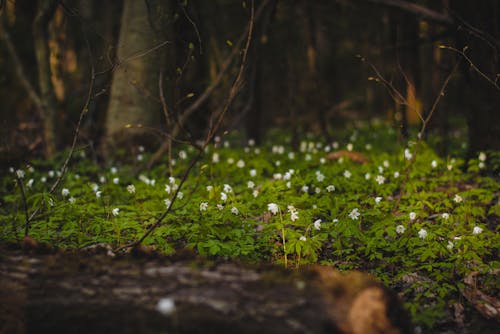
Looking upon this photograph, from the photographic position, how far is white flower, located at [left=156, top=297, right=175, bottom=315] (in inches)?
66.3

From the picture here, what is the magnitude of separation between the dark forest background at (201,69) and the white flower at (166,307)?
142cm

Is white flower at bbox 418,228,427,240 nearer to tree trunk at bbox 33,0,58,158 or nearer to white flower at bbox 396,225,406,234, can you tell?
white flower at bbox 396,225,406,234

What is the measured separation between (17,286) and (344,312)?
1654mm

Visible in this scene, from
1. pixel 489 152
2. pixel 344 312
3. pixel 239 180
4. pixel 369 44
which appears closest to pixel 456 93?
pixel 369 44

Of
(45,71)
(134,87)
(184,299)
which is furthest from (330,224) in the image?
(45,71)

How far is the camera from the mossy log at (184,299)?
Result: 67.1 inches

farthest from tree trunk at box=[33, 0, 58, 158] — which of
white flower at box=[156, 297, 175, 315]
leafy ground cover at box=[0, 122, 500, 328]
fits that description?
white flower at box=[156, 297, 175, 315]

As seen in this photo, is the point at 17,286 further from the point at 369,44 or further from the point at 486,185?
the point at 369,44

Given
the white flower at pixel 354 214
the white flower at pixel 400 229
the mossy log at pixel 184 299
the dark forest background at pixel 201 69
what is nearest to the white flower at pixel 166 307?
the mossy log at pixel 184 299

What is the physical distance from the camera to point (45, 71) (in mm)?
6922

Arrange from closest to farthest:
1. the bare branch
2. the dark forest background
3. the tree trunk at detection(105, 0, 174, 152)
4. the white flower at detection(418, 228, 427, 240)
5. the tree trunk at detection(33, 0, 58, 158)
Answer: the white flower at detection(418, 228, 427, 240)
the dark forest background
the bare branch
the tree trunk at detection(105, 0, 174, 152)
the tree trunk at detection(33, 0, 58, 158)

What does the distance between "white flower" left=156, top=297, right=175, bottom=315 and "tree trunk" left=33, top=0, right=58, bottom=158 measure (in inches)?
252

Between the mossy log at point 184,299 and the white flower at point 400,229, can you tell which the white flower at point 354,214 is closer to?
the white flower at point 400,229

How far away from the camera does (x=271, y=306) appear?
1.78m
